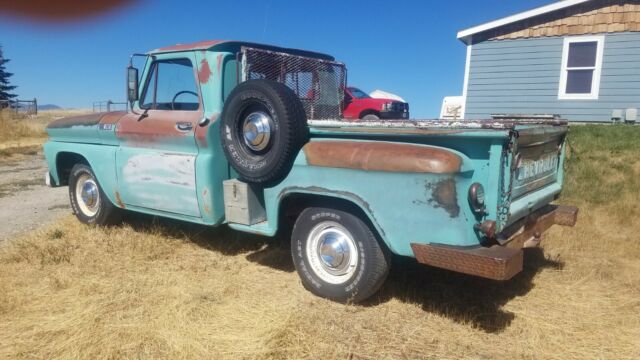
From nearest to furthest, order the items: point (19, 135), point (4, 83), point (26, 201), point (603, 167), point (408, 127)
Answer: point (408, 127), point (603, 167), point (26, 201), point (19, 135), point (4, 83)

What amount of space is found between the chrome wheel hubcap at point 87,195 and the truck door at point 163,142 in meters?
0.75

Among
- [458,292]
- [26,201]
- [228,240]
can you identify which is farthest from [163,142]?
[26,201]

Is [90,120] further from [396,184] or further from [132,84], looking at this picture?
[396,184]

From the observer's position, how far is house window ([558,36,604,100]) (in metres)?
11.2

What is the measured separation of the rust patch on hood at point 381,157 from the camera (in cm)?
283

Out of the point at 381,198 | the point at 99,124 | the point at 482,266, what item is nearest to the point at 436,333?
the point at 482,266

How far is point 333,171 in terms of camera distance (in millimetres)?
3307

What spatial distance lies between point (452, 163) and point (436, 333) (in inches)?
44.9

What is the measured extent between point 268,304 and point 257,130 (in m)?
1.33

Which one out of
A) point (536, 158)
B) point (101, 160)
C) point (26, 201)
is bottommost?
point (26, 201)

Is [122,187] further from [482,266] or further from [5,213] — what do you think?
[482,266]

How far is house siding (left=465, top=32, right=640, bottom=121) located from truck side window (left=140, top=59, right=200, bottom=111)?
9.49 meters

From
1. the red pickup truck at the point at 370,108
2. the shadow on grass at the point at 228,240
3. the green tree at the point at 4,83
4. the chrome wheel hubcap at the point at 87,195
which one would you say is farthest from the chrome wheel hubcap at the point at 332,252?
the green tree at the point at 4,83

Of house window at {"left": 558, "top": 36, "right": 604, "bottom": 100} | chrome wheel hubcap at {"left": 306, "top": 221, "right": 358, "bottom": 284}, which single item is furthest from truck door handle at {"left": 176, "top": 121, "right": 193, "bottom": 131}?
house window at {"left": 558, "top": 36, "right": 604, "bottom": 100}
